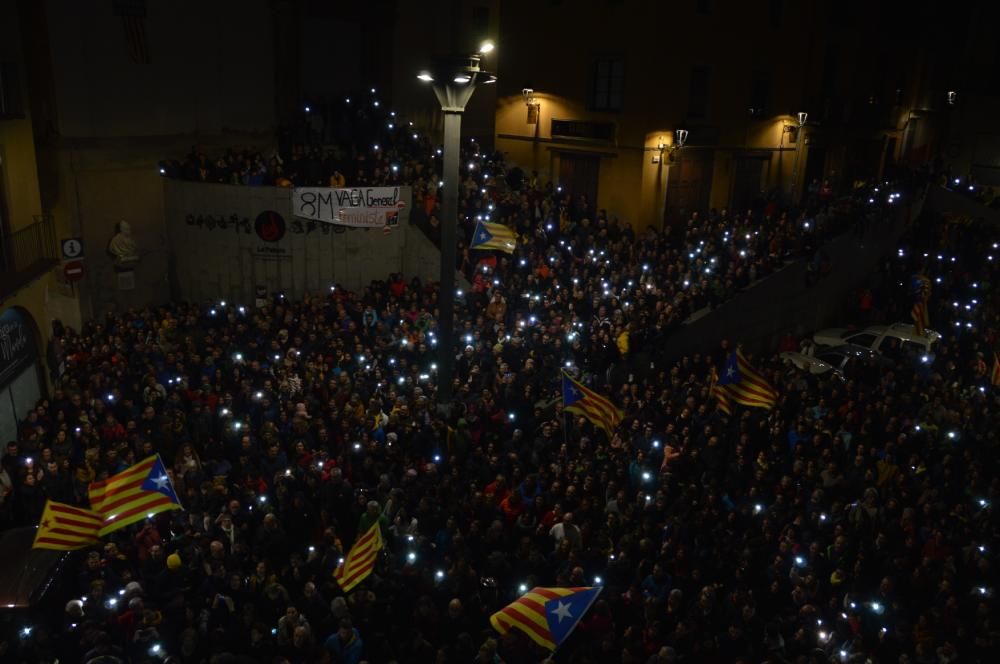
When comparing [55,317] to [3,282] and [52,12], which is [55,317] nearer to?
[3,282]

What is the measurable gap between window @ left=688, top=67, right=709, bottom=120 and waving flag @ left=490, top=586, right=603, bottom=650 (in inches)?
816

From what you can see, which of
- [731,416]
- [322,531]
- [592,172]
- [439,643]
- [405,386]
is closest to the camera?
[439,643]

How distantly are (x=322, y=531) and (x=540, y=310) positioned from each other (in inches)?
324

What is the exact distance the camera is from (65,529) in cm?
934

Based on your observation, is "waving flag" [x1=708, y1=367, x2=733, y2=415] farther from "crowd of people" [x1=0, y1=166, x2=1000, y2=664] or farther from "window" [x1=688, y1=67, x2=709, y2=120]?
"window" [x1=688, y1=67, x2=709, y2=120]

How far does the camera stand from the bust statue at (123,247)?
67.1ft

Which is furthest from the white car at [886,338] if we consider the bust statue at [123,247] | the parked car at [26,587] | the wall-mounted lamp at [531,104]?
the parked car at [26,587]

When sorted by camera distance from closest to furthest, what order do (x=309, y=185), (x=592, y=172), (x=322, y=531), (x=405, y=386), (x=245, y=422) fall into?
(x=322, y=531) → (x=245, y=422) → (x=405, y=386) → (x=309, y=185) → (x=592, y=172)

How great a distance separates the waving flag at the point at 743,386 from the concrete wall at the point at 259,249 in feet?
31.1

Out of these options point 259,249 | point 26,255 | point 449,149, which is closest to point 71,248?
point 26,255

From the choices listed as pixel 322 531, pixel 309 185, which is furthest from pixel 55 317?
pixel 322 531

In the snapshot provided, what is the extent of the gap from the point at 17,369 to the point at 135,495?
7200 mm

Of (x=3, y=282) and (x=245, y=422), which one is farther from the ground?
(x=3, y=282)

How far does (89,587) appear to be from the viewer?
9.58 metres
